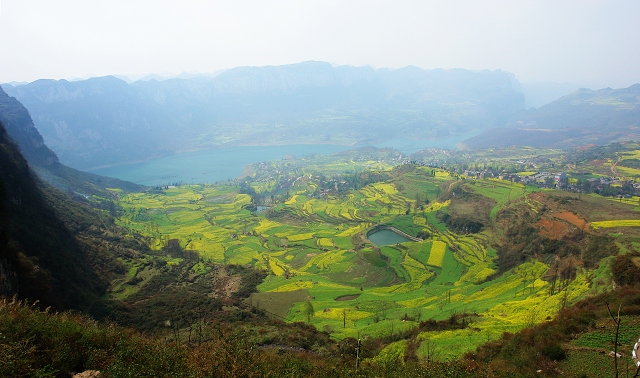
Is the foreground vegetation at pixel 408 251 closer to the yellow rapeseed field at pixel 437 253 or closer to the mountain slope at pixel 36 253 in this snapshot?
the yellow rapeseed field at pixel 437 253

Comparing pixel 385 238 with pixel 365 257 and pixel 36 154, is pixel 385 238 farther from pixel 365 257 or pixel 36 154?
pixel 36 154

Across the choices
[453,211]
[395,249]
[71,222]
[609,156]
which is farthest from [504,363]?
[609,156]

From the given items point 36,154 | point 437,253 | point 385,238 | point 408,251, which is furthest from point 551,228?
point 36,154

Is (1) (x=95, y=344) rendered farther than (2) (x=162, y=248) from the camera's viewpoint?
No

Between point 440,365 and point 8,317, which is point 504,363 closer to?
point 440,365

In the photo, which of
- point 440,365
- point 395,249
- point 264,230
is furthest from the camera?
point 264,230

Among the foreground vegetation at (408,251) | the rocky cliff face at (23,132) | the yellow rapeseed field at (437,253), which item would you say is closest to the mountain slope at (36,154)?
the rocky cliff face at (23,132)

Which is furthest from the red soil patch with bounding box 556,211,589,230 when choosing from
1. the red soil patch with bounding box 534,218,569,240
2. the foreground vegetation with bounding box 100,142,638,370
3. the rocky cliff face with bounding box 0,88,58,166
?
the rocky cliff face with bounding box 0,88,58,166

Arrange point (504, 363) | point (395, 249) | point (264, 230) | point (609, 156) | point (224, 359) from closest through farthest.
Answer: point (224, 359), point (504, 363), point (395, 249), point (264, 230), point (609, 156)
